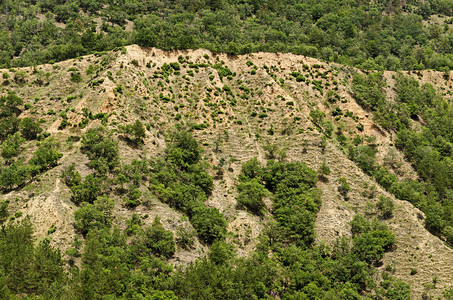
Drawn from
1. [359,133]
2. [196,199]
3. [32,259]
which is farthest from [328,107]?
[32,259]

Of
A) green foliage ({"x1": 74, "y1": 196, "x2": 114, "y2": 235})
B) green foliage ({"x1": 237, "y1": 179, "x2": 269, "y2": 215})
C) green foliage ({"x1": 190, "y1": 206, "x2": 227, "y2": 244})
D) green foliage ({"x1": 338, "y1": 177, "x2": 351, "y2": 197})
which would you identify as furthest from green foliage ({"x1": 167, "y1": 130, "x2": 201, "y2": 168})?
green foliage ({"x1": 338, "y1": 177, "x2": 351, "y2": 197})

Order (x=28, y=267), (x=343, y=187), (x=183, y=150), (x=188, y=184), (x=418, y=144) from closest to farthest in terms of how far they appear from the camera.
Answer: (x=28, y=267) < (x=188, y=184) < (x=183, y=150) < (x=343, y=187) < (x=418, y=144)

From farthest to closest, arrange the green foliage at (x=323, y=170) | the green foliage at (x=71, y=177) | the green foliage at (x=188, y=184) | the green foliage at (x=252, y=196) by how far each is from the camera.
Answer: the green foliage at (x=323, y=170)
the green foliage at (x=252, y=196)
the green foliage at (x=188, y=184)
the green foliage at (x=71, y=177)

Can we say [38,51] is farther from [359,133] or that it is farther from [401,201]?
[401,201]

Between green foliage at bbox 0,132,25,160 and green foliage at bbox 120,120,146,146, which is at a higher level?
green foliage at bbox 120,120,146,146

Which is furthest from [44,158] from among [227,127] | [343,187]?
[343,187]

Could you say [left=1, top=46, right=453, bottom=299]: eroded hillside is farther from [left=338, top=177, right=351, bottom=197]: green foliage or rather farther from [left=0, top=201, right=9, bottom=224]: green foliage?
[left=0, top=201, right=9, bottom=224]: green foliage

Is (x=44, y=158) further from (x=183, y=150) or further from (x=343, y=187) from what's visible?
(x=343, y=187)

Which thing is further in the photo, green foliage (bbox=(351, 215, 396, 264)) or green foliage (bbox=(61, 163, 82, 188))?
green foliage (bbox=(351, 215, 396, 264))

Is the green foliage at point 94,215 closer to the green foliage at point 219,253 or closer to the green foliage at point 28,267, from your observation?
the green foliage at point 28,267

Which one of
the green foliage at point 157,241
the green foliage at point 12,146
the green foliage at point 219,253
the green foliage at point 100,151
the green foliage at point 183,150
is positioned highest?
the green foliage at point 100,151

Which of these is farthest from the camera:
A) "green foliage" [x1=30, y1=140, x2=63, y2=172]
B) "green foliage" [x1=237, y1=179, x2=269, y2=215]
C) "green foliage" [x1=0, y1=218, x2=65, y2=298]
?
"green foliage" [x1=237, y1=179, x2=269, y2=215]

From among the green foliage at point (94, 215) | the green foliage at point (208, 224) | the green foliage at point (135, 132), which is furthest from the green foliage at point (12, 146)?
the green foliage at point (208, 224)
